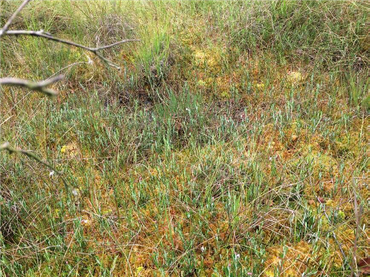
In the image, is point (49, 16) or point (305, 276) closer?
point (305, 276)

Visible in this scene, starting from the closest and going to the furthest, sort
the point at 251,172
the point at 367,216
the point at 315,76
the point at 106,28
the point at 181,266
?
the point at 181,266 < the point at 367,216 < the point at 251,172 < the point at 315,76 < the point at 106,28

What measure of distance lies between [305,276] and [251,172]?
907mm

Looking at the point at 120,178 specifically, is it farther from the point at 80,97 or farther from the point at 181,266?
the point at 80,97

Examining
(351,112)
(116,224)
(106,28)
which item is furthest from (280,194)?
(106,28)

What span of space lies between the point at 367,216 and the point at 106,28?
401cm

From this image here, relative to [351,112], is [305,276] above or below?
below

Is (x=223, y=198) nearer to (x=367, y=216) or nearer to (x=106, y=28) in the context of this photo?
(x=367, y=216)

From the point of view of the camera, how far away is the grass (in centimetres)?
203

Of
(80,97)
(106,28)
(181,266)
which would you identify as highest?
(106,28)

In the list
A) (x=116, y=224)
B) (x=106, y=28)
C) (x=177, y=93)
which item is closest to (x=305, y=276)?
(x=116, y=224)

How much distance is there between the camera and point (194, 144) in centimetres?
294

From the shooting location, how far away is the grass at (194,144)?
79.7 inches

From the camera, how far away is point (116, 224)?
225 centimetres

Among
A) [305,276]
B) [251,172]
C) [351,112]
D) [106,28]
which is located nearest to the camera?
[305,276]
